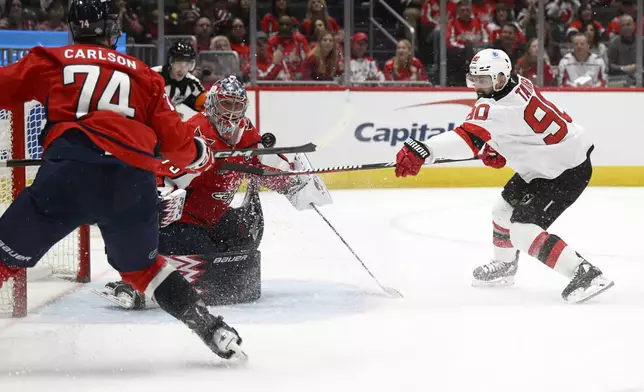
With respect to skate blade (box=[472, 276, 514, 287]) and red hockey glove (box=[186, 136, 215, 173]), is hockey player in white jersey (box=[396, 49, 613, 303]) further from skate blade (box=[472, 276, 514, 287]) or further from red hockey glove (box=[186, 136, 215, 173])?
red hockey glove (box=[186, 136, 215, 173])

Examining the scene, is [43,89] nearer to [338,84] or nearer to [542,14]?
[338,84]

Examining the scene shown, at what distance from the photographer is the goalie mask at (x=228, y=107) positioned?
11.9 feet

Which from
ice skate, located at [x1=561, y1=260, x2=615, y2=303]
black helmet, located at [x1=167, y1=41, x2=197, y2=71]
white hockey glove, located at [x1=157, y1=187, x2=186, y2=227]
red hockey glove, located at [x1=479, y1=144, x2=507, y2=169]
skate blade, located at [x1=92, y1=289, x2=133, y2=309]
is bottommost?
skate blade, located at [x1=92, y1=289, x2=133, y2=309]

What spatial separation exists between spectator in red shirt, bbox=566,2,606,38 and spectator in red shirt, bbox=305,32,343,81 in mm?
2189

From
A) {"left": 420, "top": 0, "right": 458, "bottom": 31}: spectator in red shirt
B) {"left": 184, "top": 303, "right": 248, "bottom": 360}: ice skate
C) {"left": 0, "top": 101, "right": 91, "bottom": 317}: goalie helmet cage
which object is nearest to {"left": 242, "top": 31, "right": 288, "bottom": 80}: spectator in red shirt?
{"left": 420, "top": 0, "right": 458, "bottom": 31}: spectator in red shirt

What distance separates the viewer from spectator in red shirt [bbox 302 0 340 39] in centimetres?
800

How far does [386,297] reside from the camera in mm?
3830

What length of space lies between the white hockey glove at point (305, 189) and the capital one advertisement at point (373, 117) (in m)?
4.06

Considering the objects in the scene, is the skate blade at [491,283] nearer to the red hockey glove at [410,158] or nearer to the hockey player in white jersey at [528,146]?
the hockey player in white jersey at [528,146]

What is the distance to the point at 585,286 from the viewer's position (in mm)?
3697

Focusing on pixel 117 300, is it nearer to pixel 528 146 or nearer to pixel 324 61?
pixel 528 146

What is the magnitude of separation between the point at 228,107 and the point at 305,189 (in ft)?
1.52

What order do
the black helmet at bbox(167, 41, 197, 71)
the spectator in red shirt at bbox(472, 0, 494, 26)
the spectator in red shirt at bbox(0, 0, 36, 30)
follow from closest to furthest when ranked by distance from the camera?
the black helmet at bbox(167, 41, 197, 71), the spectator in red shirt at bbox(0, 0, 36, 30), the spectator in red shirt at bbox(472, 0, 494, 26)

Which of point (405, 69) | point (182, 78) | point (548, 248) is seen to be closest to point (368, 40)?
point (405, 69)
